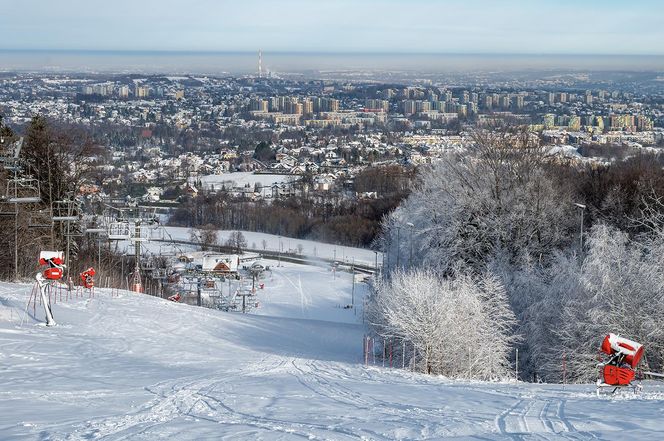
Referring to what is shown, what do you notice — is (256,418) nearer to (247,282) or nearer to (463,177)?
(463,177)

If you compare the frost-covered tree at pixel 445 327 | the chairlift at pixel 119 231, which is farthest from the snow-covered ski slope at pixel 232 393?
the chairlift at pixel 119 231

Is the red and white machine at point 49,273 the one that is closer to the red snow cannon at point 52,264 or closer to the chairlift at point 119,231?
the red snow cannon at point 52,264

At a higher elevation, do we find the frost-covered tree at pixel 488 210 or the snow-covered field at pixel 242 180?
the frost-covered tree at pixel 488 210

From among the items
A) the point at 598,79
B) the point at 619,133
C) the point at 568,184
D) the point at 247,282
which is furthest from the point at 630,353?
the point at 598,79

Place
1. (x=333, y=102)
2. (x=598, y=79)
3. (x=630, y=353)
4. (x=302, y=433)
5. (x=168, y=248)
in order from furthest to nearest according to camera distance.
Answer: (x=333, y=102)
(x=598, y=79)
(x=168, y=248)
(x=630, y=353)
(x=302, y=433)

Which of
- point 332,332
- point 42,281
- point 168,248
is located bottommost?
point 168,248

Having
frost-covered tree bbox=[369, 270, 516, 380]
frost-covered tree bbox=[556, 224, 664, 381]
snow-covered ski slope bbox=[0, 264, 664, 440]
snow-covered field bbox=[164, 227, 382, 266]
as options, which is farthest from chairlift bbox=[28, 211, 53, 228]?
snow-covered field bbox=[164, 227, 382, 266]
